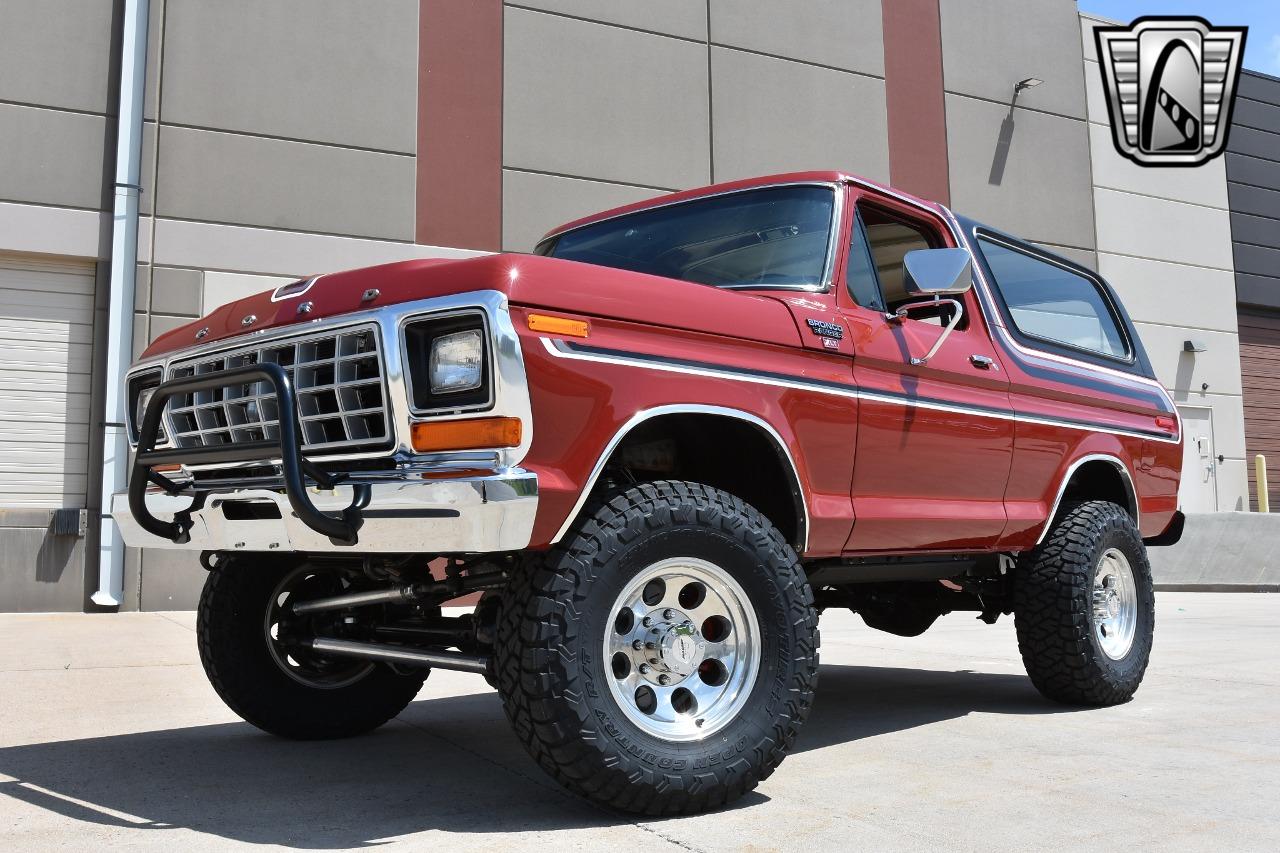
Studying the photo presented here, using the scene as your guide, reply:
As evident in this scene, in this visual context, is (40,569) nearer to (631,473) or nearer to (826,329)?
(631,473)

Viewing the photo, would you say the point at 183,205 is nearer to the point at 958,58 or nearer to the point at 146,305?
the point at 146,305

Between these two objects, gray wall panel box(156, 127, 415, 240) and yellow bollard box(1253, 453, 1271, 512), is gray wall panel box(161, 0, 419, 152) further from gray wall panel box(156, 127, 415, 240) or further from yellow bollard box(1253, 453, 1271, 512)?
yellow bollard box(1253, 453, 1271, 512)

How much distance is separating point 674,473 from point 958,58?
13.2 metres

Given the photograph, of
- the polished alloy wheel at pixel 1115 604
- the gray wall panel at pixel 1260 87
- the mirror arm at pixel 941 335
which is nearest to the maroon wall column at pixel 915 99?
the gray wall panel at pixel 1260 87

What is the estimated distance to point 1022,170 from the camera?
52.1 feet

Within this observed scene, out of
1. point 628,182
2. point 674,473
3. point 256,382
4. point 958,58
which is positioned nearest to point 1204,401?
point 958,58

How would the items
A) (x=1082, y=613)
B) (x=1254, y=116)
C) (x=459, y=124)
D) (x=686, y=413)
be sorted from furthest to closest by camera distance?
(x=1254, y=116) < (x=459, y=124) < (x=1082, y=613) < (x=686, y=413)

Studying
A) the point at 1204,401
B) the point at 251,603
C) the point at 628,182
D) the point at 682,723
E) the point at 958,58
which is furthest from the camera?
the point at 1204,401

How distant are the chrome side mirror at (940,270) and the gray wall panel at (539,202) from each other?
8.11 meters

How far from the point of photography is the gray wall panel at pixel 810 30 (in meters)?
13.7

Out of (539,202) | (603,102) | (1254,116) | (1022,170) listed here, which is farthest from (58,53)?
(1254,116)

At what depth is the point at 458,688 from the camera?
244 inches

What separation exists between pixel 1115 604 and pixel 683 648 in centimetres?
309

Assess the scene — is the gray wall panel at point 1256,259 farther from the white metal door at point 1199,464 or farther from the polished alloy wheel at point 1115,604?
the polished alloy wheel at point 1115,604
